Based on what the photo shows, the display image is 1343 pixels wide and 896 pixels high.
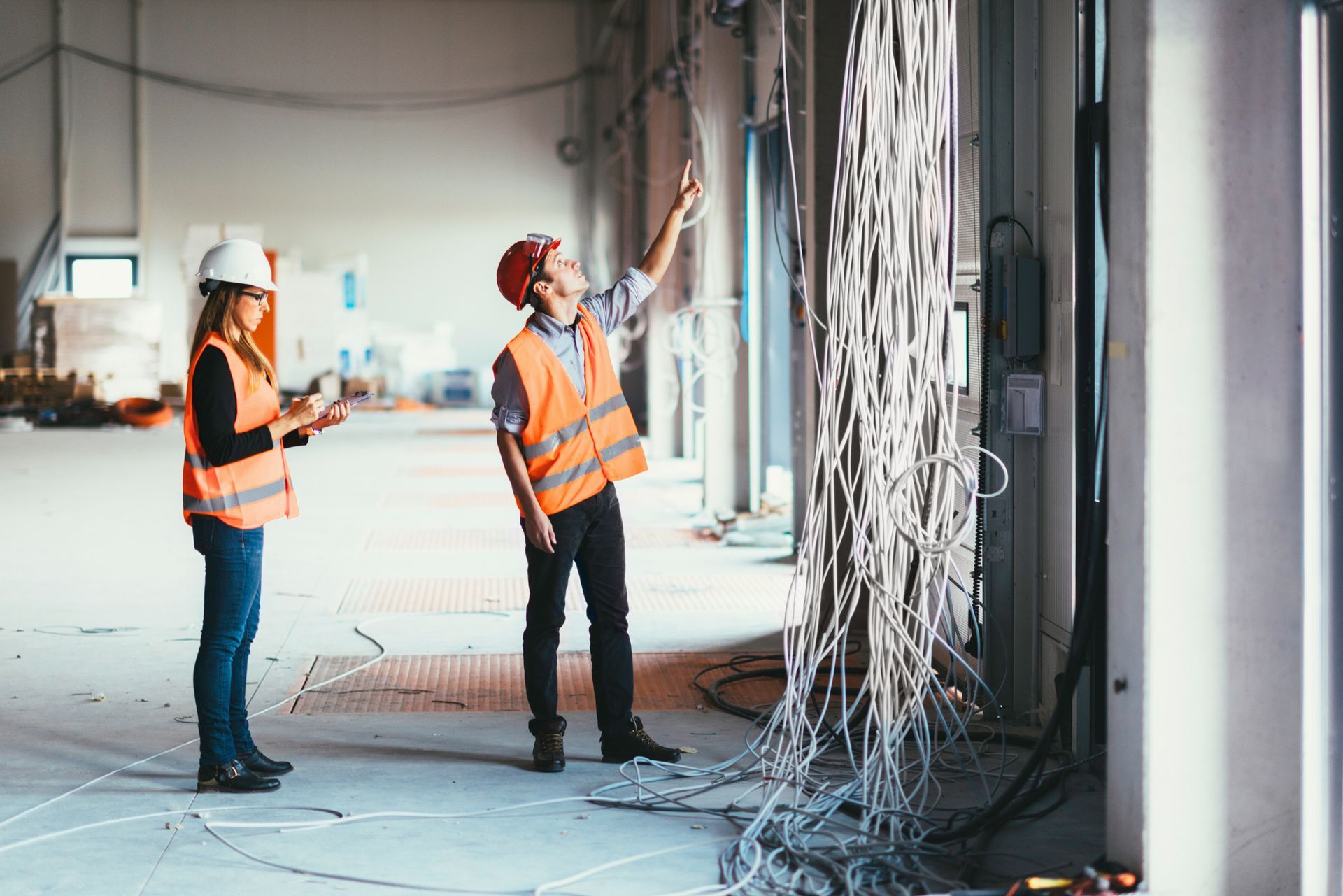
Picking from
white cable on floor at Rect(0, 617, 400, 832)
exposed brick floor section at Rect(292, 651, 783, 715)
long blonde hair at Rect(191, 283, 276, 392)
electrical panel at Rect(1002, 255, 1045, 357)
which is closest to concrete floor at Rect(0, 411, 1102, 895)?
white cable on floor at Rect(0, 617, 400, 832)

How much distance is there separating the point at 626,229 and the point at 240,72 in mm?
7245

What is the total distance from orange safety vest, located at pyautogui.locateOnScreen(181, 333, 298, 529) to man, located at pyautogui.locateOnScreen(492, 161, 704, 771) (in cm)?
62

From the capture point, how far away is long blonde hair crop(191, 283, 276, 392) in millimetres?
3654

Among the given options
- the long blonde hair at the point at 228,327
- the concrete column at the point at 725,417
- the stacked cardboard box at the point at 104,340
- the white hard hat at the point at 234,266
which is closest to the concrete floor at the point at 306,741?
the concrete column at the point at 725,417

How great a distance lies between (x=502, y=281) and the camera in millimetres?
3945

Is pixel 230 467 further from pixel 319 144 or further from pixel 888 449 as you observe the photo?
pixel 319 144

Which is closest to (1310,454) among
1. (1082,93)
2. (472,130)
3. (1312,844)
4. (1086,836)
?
(1312,844)

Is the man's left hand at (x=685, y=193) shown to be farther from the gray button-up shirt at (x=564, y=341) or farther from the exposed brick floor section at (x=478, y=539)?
the exposed brick floor section at (x=478, y=539)

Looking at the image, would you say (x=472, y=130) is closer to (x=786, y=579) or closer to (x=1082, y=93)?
(x=786, y=579)

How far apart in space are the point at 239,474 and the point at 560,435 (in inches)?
33.9

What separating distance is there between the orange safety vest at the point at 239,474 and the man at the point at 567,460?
62cm

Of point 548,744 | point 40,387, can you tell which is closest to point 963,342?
point 548,744

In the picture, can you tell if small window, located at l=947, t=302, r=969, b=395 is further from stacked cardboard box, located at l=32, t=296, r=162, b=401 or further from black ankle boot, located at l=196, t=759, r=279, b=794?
stacked cardboard box, located at l=32, t=296, r=162, b=401

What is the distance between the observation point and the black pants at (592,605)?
3.87 metres
